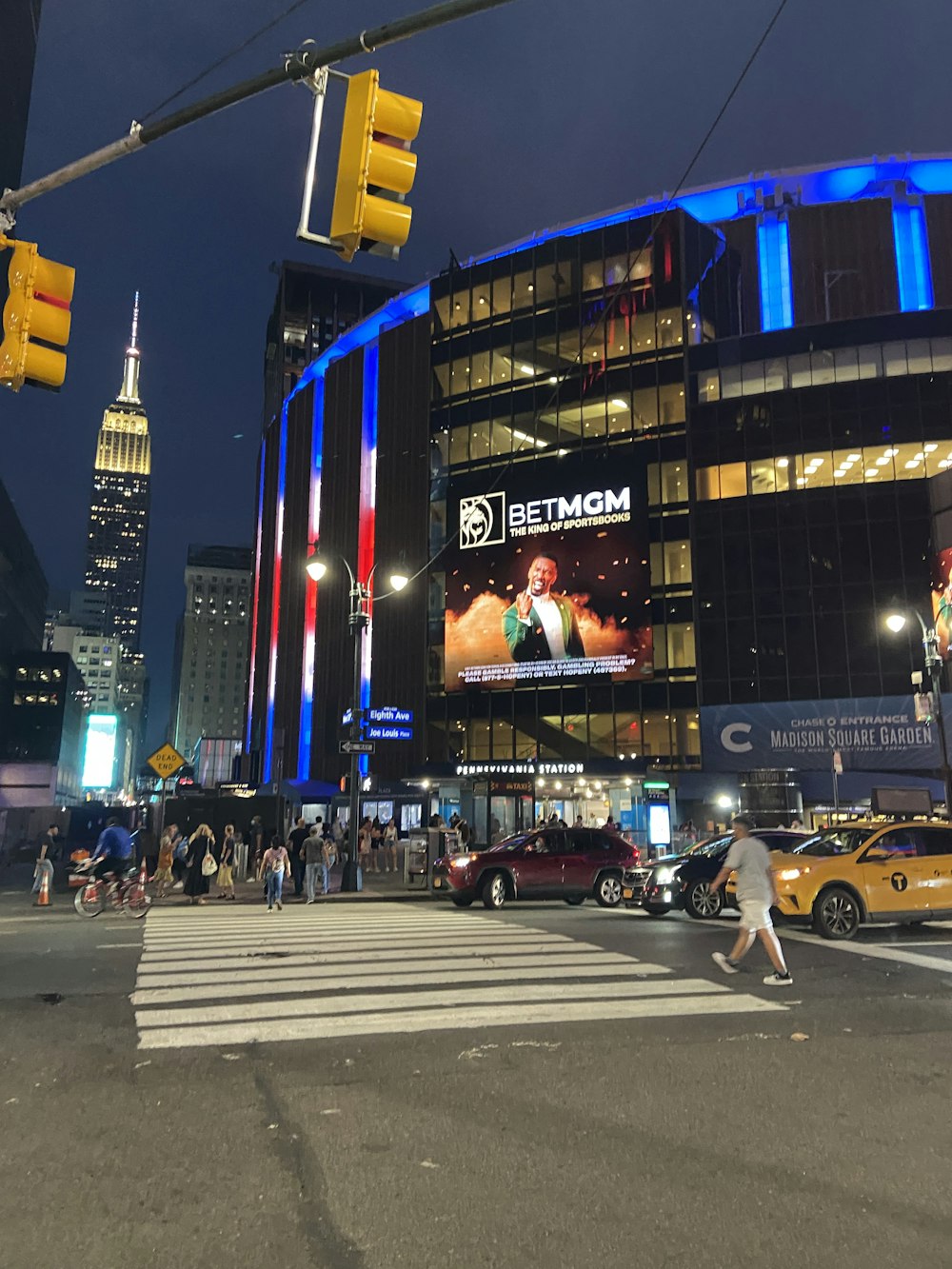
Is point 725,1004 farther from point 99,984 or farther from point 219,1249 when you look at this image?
point 99,984

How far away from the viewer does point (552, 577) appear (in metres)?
45.8

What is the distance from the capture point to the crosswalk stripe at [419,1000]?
7496mm

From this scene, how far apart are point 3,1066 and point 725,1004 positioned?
5.89 m

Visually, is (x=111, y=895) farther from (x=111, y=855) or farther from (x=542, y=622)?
(x=542, y=622)

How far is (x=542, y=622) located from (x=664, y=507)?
346 inches

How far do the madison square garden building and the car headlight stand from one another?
22.2m

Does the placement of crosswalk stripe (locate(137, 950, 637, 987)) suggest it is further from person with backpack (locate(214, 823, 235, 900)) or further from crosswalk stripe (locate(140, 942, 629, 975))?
person with backpack (locate(214, 823, 235, 900))

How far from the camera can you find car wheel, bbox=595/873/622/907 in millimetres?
18484

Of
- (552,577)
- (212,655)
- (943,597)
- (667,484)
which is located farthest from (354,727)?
(212,655)

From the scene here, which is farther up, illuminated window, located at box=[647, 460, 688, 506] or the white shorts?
illuminated window, located at box=[647, 460, 688, 506]

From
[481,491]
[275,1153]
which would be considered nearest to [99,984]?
[275,1153]

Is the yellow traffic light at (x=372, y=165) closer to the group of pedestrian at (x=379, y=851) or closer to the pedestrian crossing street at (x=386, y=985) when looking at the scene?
the pedestrian crossing street at (x=386, y=985)

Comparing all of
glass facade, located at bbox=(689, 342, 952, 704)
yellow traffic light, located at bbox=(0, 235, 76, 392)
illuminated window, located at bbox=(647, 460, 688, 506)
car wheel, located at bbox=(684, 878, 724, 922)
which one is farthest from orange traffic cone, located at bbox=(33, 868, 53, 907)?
illuminated window, located at bbox=(647, 460, 688, 506)

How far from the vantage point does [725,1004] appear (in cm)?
801
